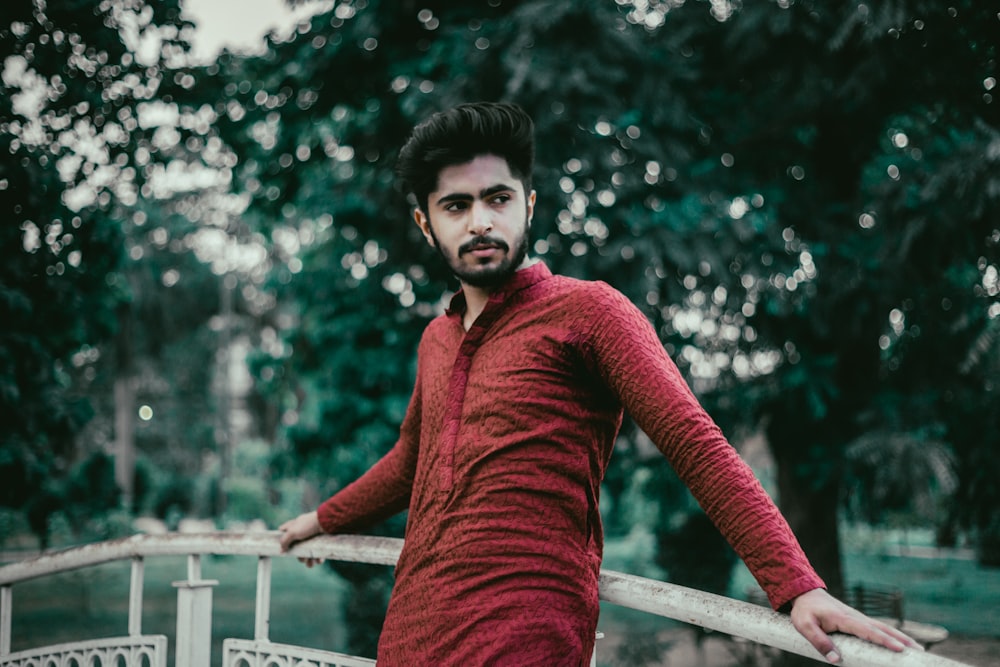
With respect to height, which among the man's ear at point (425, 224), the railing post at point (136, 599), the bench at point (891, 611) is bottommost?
the bench at point (891, 611)

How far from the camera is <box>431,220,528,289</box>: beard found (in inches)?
70.2

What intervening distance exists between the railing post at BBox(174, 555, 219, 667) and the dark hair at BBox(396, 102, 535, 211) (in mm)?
1454

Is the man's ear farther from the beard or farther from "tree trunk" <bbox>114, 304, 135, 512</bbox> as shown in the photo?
"tree trunk" <bbox>114, 304, 135, 512</bbox>

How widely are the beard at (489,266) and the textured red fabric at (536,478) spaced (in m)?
0.03

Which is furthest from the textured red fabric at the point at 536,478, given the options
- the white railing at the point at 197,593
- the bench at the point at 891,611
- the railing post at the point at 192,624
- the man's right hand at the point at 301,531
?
the bench at the point at 891,611

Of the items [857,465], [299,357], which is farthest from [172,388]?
[857,465]

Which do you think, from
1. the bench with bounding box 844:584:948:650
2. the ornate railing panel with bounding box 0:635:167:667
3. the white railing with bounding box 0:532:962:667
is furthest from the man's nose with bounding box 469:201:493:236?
the bench with bounding box 844:584:948:650

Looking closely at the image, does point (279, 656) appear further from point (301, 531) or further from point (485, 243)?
point (485, 243)

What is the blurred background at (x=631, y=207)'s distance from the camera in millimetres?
4352

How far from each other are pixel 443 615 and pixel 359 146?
5507mm

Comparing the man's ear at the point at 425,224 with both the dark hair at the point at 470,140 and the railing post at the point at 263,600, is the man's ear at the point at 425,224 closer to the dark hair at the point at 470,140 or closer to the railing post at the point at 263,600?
the dark hair at the point at 470,140

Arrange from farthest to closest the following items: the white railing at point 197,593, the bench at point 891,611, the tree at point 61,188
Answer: the bench at point 891,611 → the tree at point 61,188 → the white railing at point 197,593

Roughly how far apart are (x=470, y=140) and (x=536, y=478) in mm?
758

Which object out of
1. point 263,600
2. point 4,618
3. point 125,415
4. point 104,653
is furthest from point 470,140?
point 125,415
